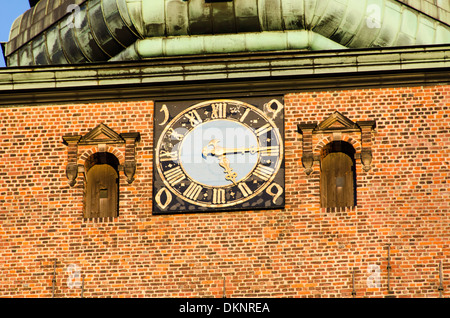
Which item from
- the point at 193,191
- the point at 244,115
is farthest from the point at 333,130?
the point at 193,191

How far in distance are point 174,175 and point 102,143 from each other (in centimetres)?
144

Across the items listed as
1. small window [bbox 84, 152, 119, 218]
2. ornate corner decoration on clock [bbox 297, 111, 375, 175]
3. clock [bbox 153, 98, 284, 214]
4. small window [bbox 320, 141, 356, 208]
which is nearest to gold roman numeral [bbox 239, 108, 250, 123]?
clock [bbox 153, 98, 284, 214]

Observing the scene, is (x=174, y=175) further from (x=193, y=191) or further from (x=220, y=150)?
(x=220, y=150)

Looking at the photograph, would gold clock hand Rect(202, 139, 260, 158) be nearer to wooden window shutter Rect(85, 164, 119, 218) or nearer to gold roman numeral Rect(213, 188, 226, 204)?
gold roman numeral Rect(213, 188, 226, 204)

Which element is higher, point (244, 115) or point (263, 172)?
point (244, 115)

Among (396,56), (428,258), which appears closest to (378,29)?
(396,56)

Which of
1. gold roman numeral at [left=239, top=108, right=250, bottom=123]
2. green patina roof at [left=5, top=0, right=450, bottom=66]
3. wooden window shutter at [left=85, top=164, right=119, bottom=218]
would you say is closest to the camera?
wooden window shutter at [left=85, top=164, right=119, bottom=218]

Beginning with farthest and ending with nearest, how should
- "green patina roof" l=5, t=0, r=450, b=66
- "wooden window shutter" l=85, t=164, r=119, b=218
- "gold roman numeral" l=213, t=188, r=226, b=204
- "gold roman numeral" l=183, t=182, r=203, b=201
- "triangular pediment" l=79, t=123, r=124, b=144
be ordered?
"green patina roof" l=5, t=0, r=450, b=66, "triangular pediment" l=79, t=123, r=124, b=144, "wooden window shutter" l=85, t=164, r=119, b=218, "gold roman numeral" l=183, t=182, r=203, b=201, "gold roman numeral" l=213, t=188, r=226, b=204

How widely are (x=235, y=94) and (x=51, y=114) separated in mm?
3268

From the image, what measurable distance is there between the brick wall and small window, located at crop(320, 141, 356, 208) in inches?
9.1

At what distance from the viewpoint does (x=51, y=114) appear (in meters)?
36.5

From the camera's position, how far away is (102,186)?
3597 cm

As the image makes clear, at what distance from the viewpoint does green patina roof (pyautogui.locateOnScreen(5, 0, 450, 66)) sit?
3669 cm

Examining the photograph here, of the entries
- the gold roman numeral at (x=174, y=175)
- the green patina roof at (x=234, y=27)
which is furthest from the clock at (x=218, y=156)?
the green patina roof at (x=234, y=27)
